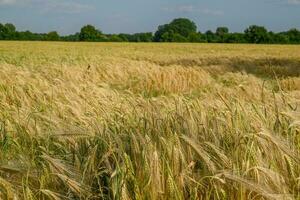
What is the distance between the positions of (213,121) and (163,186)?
59cm

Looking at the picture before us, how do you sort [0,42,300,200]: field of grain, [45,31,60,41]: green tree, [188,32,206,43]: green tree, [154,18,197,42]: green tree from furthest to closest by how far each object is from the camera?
[154,18,197,42]: green tree, [188,32,206,43]: green tree, [45,31,60,41]: green tree, [0,42,300,200]: field of grain

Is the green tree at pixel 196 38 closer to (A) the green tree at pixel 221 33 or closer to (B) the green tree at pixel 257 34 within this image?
(A) the green tree at pixel 221 33

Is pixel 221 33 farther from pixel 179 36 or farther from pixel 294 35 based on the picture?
pixel 294 35

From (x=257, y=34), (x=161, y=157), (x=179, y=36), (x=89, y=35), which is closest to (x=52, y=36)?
(x=89, y=35)

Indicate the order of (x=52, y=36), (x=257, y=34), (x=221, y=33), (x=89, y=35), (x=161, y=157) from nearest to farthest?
(x=161, y=157)
(x=257, y=34)
(x=52, y=36)
(x=89, y=35)
(x=221, y=33)

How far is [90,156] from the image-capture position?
2.12m

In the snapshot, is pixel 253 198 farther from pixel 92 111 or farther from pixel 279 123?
pixel 92 111

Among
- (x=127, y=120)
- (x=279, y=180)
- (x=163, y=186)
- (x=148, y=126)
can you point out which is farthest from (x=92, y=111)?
(x=279, y=180)

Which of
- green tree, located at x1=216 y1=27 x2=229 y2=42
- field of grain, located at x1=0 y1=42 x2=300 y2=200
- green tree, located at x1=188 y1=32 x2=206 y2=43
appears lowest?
green tree, located at x1=188 y1=32 x2=206 y2=43

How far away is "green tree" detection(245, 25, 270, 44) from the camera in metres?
75.1

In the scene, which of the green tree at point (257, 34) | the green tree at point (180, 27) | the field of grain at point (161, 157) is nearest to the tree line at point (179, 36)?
the green tree at point (257, 34)

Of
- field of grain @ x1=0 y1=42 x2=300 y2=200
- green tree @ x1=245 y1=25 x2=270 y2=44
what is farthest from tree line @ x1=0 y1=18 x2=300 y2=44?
field of grain @ x1=0 y1=42 x2=300 y2=200

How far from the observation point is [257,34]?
7506 centimetres

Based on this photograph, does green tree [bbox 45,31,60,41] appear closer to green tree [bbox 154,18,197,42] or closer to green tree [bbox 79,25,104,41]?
green tree [bbox 79,25,104,41]
